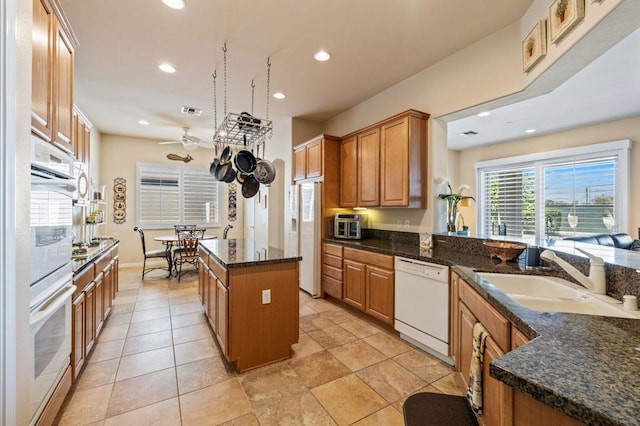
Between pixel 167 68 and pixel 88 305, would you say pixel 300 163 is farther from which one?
pixel 88 305

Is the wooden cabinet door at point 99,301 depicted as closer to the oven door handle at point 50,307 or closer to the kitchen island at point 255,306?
the oven door handle at point 50,307

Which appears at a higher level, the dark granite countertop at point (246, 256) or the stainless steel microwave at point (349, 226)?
the stainless steel microwave at point (349, 226)

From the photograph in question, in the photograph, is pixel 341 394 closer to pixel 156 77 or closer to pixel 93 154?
pixel 156 77

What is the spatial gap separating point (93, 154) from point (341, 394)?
6087 mm

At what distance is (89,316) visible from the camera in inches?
94.6

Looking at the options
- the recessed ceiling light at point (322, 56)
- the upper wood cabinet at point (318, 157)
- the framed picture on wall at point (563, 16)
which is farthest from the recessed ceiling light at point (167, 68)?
the framed picture on wall at point (563, 16)

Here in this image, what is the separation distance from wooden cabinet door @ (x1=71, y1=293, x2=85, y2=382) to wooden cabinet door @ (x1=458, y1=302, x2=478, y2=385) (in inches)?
108

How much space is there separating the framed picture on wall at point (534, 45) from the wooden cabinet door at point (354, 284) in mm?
2445

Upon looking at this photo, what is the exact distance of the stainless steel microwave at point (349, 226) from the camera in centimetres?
393

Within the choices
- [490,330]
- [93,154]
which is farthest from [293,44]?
[93,154]

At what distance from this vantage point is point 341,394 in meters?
2.04

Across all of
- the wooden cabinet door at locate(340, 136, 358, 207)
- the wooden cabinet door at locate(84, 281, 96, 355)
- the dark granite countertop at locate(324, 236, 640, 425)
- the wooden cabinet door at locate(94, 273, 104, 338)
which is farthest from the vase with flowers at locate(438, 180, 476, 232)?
the wooden cabinet door at locate(94, 273, 104, 338)

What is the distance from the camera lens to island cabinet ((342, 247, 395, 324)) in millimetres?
3006

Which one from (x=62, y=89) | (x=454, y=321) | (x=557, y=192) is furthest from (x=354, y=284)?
(x=557, y=192)
